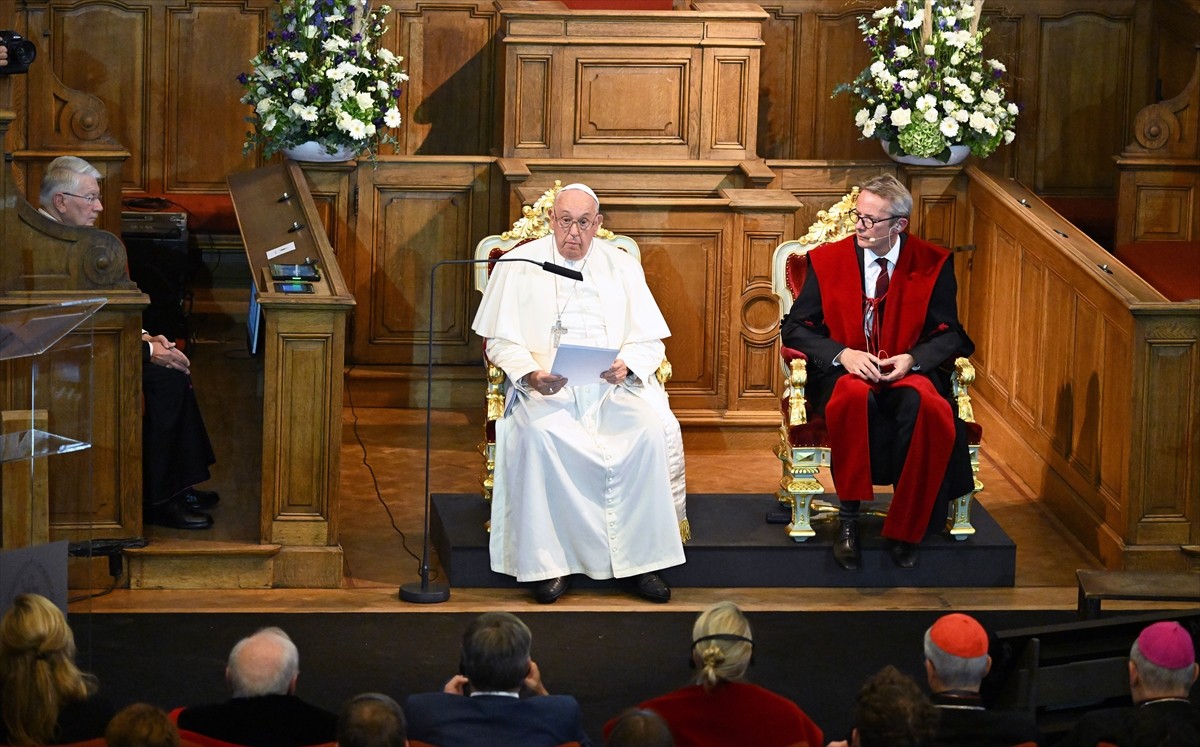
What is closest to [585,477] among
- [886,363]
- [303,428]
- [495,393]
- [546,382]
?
[546,382]

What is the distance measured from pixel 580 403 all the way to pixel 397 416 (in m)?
2.18

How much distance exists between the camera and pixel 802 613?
6.43 metres

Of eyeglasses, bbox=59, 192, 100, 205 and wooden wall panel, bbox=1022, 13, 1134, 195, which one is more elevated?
wooden wall panel, bbox=1022, 13, 1134, 195

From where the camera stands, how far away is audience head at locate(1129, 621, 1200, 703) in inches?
165

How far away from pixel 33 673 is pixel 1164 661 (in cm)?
247

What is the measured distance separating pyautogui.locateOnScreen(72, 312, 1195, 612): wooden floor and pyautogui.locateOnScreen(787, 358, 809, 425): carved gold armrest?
24.2 inches

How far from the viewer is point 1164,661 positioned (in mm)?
4203

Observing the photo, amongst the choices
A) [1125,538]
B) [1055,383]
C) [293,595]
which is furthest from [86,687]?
[1055,383]

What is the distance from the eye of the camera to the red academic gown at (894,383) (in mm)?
6629

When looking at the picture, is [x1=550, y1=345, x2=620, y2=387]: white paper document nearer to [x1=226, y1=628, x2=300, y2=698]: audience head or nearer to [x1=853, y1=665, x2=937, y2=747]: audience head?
[x1=226, y1=628, x2=300, y2=698]: audience head

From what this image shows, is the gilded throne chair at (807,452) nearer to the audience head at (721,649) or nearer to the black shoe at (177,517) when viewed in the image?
the black shoe at (177,517)

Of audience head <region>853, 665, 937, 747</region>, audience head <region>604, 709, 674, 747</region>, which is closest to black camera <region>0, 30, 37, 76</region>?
audience head <region>604, 709, 674, 747</region>

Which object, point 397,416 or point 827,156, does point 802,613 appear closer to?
point 397,416

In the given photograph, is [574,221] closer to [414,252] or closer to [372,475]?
[372,475]
